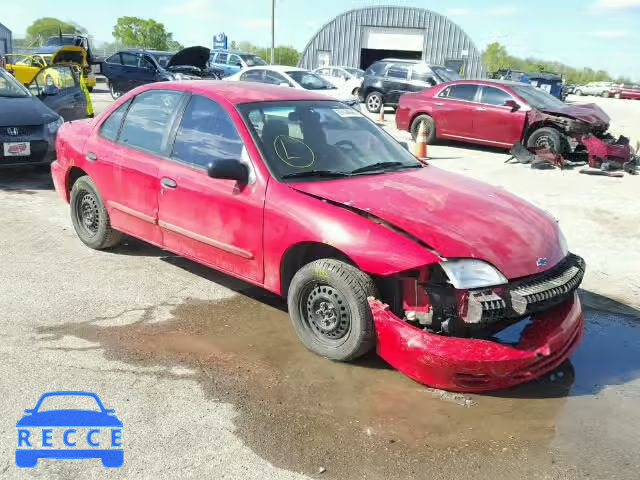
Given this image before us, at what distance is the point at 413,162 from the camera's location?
15.3 ft

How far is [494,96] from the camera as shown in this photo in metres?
12.2

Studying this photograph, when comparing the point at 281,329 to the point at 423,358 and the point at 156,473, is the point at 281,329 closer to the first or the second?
the point at 423,358

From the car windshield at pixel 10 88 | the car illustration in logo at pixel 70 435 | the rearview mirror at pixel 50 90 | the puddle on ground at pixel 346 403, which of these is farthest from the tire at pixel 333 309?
the rearview mirror at pixel 50 90

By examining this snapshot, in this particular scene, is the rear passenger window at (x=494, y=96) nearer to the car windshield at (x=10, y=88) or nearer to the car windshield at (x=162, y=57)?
the car windshield at (x=10, y=88)

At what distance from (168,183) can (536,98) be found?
966cm

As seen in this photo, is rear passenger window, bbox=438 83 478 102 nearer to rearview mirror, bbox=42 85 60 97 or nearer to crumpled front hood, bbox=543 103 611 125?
crumpled front hood, bbox=543 103 611 125

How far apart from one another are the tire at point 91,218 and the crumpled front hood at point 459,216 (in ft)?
7.61

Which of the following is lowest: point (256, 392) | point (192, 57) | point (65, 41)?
point (256, 392)

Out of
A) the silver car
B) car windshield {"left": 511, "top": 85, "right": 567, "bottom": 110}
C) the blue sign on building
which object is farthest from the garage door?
car windshield {"left": 511, "top": 85, "right": 567, "bottom": 110}

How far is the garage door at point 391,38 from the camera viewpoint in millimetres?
41750

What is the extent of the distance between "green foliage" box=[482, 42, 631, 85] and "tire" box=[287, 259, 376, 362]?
83190 millimetres

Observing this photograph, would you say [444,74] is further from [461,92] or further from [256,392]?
[256,392]

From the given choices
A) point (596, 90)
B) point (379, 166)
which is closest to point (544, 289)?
point (379, 166)

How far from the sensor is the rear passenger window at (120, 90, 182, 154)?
15.4ft
